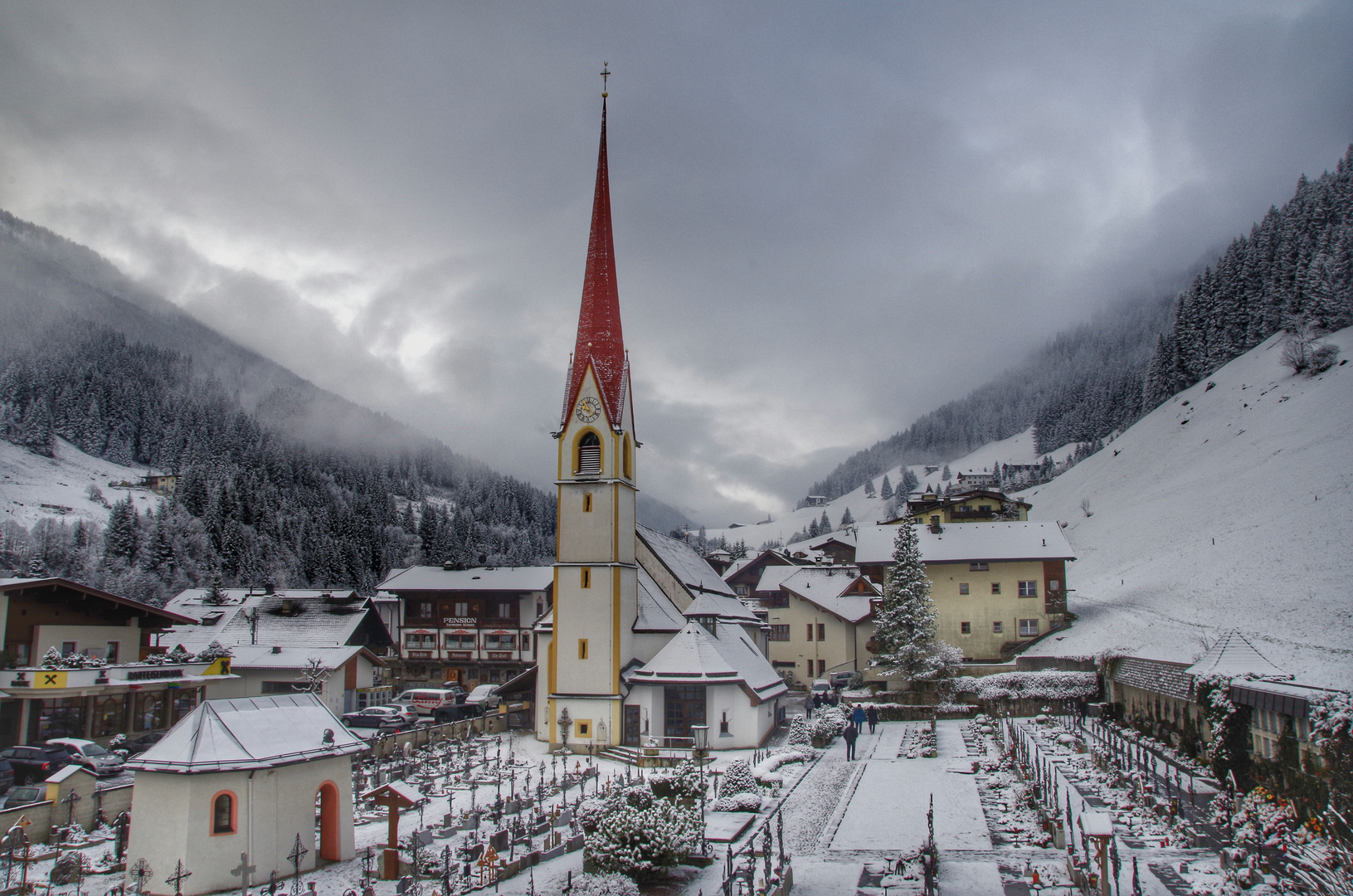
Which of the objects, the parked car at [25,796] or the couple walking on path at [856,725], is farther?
the couple walking on path at [856,725]

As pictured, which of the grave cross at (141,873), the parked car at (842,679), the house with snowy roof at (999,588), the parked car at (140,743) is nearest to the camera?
the grave cross at (141,873)

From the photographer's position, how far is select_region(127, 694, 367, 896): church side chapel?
17.1 m

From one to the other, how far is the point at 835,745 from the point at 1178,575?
89.8 feet

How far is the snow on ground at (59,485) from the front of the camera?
111m

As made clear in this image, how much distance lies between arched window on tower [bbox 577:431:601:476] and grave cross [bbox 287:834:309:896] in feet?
74.3

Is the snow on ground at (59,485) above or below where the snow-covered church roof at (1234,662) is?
above

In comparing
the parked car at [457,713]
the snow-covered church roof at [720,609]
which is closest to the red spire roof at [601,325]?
the snow-covered church roof at [720,609]

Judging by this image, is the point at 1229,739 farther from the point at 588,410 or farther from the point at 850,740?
the point at 588,410

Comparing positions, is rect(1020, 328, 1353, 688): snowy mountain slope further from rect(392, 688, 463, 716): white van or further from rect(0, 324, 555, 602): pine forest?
rect(0, 324, 555, 602): pine forest

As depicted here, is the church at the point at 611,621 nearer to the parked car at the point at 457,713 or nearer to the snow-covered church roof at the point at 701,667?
the snow-covered church roof at the point at 701,667

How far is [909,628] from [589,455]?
19053 millimetres

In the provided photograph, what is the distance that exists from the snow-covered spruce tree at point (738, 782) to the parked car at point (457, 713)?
797 inches

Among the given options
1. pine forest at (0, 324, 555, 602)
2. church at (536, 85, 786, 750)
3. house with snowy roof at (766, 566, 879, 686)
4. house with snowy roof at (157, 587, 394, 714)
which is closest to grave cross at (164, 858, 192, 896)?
church at (536, 85, 786, 750)

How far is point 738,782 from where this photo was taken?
25781 mm
